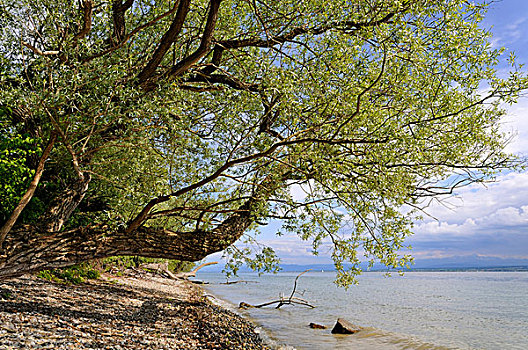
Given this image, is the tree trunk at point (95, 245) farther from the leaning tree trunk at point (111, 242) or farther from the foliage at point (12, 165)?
the foliage at point (12, 165)

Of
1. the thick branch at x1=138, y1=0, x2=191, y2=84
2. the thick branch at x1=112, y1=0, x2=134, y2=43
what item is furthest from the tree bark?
the thick branch at x1=112, y1=0, x2=134, y2=43

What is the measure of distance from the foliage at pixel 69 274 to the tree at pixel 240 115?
6552 millimetres

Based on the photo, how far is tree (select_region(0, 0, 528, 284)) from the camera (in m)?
7.97

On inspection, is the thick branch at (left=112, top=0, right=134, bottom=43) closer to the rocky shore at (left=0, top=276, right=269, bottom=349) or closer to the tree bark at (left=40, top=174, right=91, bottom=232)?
Result: the tree bark at (left=40, top=174, right=91, bottom=232)

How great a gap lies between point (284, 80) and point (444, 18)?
3.85 meters

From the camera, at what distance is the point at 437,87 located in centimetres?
888

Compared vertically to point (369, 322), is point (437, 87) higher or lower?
higher

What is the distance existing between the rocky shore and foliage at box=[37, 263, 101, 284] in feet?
3.11

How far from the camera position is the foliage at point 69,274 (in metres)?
15.6

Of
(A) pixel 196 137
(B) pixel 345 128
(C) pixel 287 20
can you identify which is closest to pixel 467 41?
(B) pixel 345 128

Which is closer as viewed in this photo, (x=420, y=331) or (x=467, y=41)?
(x=467, y=41)

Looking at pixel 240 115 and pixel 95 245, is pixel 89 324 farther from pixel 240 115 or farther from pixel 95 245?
pixel 240 115

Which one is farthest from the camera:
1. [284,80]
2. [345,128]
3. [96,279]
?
[96,279]

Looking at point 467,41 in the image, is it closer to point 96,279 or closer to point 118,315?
point 118,315
